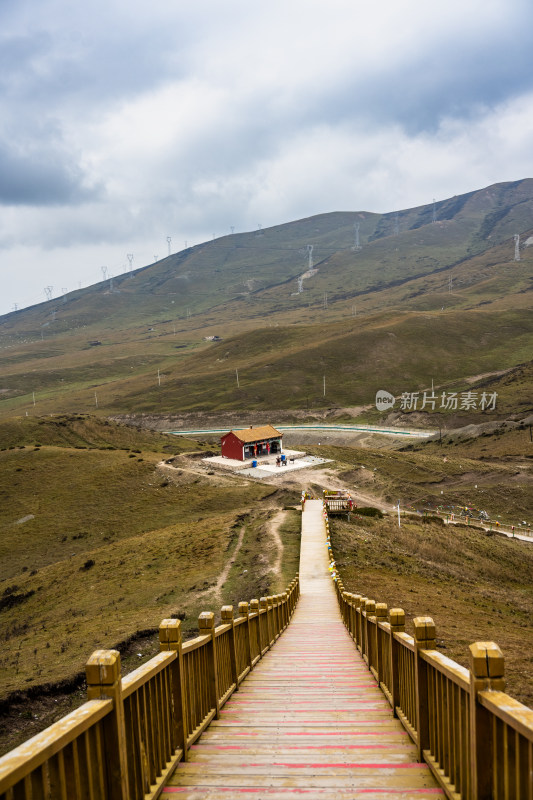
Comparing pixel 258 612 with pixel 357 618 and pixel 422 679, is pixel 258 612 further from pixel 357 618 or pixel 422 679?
pixel 422 679

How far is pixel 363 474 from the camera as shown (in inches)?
2655

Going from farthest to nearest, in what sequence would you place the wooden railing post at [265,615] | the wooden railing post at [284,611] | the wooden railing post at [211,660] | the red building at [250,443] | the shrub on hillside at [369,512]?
the red building at [250,443]
the shrub on hillside at [369,512]
the wooden railing post at [284,611]
the wooden railing post at [265,615]
the wooden railing post at [211,660]

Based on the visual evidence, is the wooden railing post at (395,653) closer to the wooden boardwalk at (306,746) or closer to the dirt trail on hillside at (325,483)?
the wooden boardwalk at (306,746)

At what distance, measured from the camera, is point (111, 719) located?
4.21 metres

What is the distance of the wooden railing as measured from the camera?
3270mm

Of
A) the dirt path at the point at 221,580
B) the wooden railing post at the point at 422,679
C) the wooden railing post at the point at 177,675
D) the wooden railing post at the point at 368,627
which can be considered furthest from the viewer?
the dirt path at the point at 221,580

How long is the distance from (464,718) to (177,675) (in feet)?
10.1

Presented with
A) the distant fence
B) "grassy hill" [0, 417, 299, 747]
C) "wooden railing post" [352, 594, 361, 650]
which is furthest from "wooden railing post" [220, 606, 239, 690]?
"grassy hill" [0, 417, 299, 747]

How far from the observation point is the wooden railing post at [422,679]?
5.87 metres

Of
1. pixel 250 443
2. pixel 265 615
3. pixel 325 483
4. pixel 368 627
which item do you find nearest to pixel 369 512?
pixel 325 483

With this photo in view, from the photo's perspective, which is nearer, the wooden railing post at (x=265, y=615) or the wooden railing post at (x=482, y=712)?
the wooden railing post at (x=482, y=712)

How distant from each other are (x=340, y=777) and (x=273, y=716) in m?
2.80

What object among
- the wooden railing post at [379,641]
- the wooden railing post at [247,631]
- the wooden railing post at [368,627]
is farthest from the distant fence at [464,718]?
the wooden railing post at [247,631]

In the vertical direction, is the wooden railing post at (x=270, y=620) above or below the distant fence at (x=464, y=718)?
below
